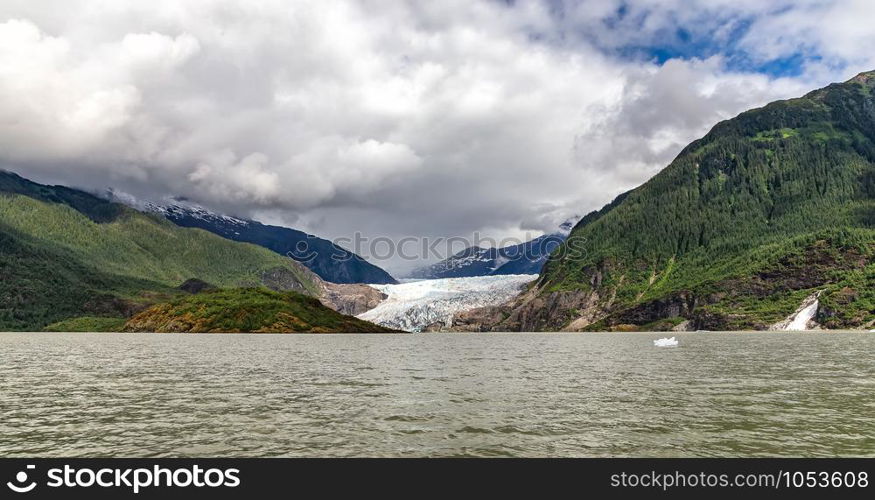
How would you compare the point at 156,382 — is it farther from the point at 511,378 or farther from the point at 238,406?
the point at 511,378

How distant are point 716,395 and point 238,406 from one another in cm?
3864

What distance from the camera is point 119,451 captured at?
29172mm

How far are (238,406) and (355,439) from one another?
1648 centimetres

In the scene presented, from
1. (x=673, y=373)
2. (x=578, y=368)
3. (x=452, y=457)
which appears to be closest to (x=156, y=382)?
(x=452, y=457)

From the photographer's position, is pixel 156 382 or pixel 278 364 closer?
pixel 156 382

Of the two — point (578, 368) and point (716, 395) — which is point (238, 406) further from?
point (578, 368)

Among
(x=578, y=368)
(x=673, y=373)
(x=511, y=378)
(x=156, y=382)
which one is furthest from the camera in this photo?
(x=578, y=368)
